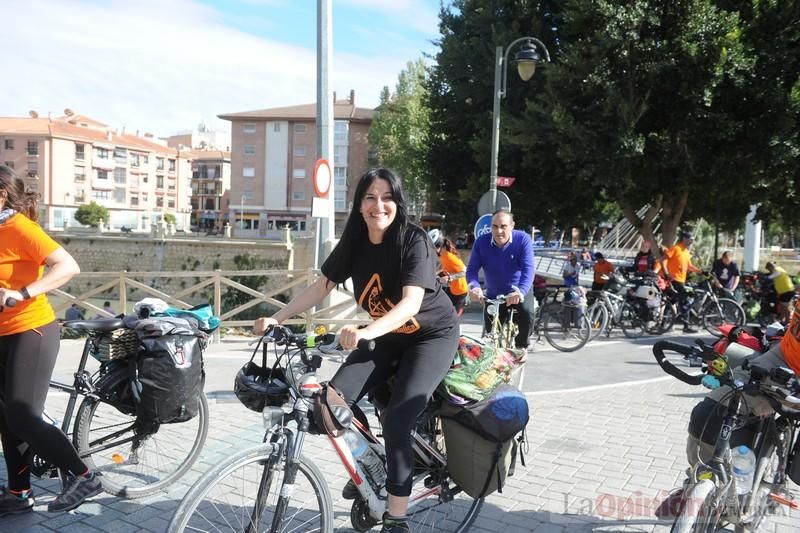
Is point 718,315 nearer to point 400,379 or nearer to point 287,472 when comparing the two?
point 400,379

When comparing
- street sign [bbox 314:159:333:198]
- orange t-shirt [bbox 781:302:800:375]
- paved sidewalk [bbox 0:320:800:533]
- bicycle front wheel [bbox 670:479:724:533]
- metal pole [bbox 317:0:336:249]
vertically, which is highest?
metal pole [bbox 317:0:336:249]

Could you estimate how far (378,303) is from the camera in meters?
3.15

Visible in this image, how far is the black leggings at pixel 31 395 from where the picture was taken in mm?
3391

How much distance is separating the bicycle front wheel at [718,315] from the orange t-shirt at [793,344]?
10.1 metres

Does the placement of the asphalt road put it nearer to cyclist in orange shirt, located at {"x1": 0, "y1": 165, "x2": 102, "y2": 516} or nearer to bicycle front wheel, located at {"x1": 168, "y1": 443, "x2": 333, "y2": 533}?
cyclist in orange shirt, located at {"x1": 0, "y1": 165, "x2": 102, "y2": 516}

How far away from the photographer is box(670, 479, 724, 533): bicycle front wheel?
266cm

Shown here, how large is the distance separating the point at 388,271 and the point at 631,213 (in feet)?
59.4

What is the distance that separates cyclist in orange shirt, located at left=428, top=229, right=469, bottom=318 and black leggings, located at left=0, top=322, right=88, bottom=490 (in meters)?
6.15

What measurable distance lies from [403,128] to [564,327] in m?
46.9

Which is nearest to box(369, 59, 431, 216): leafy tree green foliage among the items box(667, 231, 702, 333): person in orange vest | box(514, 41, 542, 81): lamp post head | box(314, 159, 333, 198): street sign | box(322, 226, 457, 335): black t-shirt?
box(514, 41, 542, 81): lamp post head

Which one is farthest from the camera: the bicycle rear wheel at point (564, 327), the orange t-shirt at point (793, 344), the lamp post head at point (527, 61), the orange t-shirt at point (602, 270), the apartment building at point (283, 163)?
the apartment building at point (283, 163)

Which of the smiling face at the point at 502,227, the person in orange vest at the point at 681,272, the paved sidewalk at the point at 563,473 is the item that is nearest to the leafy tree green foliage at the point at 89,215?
the person in orange vest at the point at 681,272

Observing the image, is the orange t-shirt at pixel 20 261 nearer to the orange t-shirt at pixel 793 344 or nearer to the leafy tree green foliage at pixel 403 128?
the orange t-shirt at pixel 793 344

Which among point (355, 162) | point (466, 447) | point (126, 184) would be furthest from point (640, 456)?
point (126, 184)
